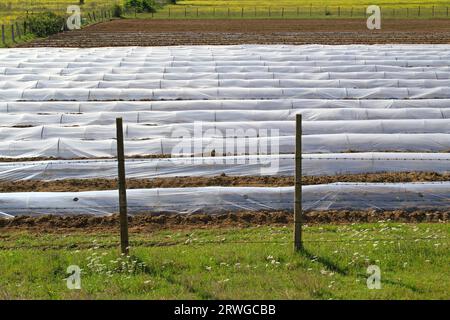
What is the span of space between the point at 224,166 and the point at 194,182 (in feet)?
2.39

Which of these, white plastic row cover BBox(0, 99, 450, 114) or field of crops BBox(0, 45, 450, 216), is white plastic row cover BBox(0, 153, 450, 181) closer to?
field of crops BBox(0, 45, 450, 216)

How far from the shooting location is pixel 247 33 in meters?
34.3

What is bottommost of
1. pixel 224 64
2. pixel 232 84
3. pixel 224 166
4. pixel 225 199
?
pixel 225 199

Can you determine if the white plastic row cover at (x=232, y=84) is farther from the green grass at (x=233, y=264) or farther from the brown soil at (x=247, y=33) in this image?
the brown soil at (x=247, y=33)

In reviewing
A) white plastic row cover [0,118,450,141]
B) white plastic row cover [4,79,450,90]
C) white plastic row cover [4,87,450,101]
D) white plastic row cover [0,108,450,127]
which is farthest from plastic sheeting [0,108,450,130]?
white plastic row cover [4,79,450,90]

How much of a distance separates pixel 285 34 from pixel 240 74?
52.4 feet

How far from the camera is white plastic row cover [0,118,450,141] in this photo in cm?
1270

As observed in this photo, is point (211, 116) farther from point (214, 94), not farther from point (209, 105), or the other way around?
point (214, 94)

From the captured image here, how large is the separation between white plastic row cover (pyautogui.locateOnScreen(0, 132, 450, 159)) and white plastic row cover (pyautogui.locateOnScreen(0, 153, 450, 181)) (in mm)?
910

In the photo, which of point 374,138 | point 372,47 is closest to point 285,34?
point 372,47

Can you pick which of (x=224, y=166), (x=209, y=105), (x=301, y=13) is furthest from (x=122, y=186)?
(x=301, y=13)

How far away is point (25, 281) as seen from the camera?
6117mm
